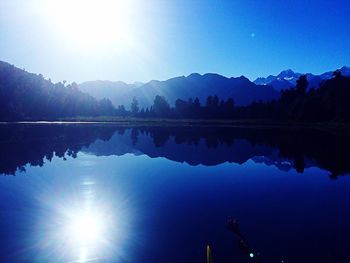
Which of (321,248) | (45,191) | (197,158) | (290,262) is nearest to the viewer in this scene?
(290,262)

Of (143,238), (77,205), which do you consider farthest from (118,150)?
(143,238)

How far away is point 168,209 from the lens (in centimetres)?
2353

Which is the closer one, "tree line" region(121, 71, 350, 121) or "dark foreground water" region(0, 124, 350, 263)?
"dark foreground water" region(0, 124, 350, 263)

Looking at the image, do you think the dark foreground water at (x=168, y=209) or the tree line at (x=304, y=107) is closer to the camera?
the dark foreground water at (x=168, y=209)

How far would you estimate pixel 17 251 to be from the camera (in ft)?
52.8

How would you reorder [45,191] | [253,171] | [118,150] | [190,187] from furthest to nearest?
[118,150], [253,171], [190,187], [45,191]

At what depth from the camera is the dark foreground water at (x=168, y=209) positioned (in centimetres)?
1644

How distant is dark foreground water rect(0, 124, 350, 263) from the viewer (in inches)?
647

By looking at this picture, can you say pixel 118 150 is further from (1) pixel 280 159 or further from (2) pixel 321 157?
(2) pixel 321 157

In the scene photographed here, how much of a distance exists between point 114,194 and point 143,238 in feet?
34.1

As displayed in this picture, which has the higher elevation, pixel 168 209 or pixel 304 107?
pixel 304 107

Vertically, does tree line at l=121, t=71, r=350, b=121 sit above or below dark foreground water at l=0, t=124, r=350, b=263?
above

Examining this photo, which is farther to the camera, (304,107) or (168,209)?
(304,107)

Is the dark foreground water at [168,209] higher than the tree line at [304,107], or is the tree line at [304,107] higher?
the tree line at [304,107]
